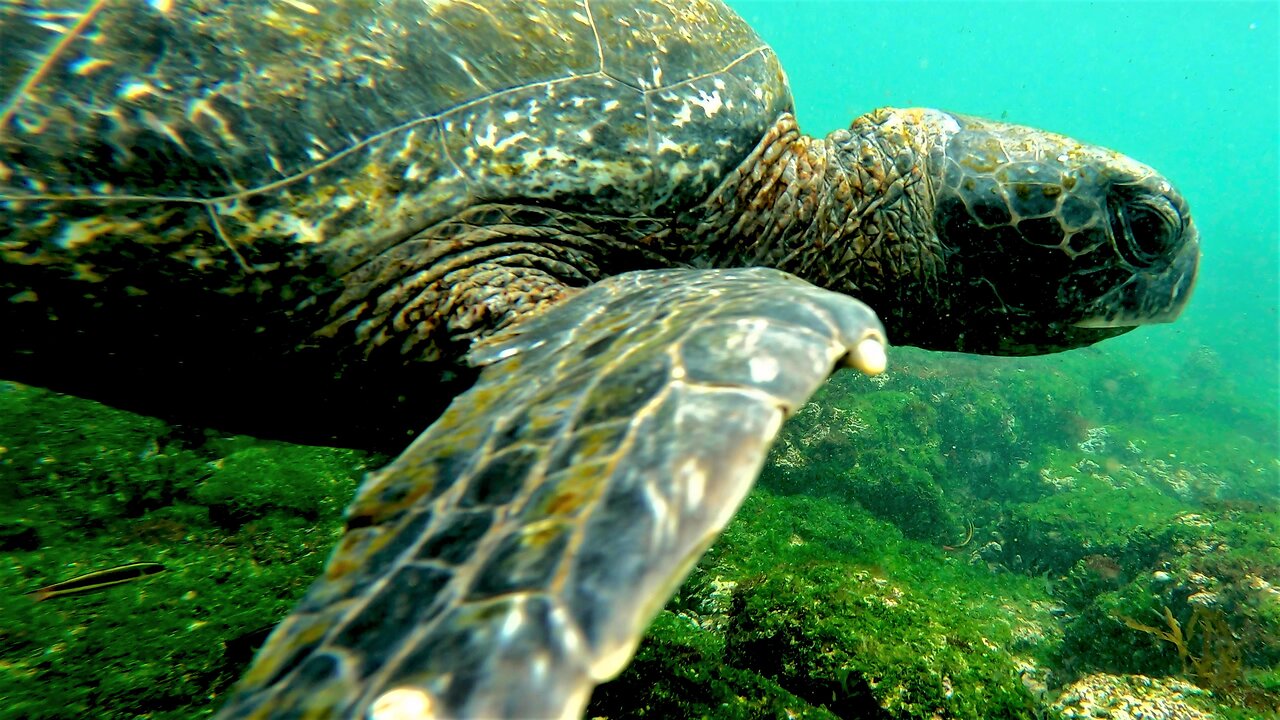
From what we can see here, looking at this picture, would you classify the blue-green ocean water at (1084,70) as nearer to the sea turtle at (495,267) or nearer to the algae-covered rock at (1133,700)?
the algae-covered rock at (1133,700)

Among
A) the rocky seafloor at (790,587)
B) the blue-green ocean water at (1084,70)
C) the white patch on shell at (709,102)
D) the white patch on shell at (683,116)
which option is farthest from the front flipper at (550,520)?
the blue-green ocean water at (1084,70)

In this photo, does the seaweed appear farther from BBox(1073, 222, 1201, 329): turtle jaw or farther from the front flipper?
the front flipper

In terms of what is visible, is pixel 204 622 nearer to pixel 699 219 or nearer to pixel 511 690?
pixel 511 690

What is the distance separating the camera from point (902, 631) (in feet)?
10.0

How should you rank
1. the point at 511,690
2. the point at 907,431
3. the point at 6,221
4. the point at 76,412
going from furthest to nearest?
the point at 907,431
the point at 76,412
the point at 6,221
the point at 511,690

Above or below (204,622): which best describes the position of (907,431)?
below

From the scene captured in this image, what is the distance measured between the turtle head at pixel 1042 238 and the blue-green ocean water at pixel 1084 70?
6692cm

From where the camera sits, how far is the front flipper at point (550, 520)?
755 mm

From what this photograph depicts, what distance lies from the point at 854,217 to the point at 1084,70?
142 metres

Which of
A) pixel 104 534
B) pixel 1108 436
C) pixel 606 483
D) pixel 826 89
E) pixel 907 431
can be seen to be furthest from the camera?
pixel 826 89

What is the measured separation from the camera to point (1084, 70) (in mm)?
106375

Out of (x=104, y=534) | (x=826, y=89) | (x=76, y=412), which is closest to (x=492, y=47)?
(x=104, y=534)

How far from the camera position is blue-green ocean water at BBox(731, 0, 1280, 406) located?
3145 inches

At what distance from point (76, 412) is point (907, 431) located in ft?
32.8
